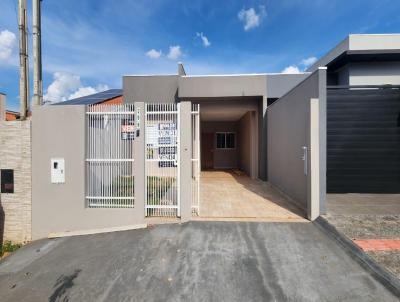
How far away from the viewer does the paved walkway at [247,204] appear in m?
5.54

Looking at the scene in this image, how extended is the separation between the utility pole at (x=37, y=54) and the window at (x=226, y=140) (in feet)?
39.2

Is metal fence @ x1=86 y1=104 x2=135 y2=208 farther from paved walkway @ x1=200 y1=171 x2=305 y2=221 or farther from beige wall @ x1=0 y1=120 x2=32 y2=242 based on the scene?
paved walkway @ x1=200 y1=171 x2=305 y2=221

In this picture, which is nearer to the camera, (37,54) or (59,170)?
(59,170)

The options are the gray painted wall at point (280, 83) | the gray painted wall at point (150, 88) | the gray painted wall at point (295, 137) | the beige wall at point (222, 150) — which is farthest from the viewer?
the beige wall at point (222, 150)

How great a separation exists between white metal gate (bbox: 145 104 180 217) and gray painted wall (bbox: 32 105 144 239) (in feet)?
2.23

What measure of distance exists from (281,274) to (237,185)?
6176mm

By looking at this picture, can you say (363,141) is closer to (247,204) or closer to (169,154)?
(247,204)

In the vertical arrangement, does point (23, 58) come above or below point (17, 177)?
above

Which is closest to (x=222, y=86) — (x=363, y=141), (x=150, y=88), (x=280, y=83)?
(x=280, y=83)

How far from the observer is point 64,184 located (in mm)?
5336

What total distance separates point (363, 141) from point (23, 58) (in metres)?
9.85

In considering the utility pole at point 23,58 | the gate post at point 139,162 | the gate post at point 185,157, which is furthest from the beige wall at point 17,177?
the gate post at point 185,157

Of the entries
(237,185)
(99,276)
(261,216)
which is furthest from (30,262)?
(237,185)

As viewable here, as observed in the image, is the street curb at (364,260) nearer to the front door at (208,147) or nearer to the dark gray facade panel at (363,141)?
the dark gray facade panel at (363,141)
